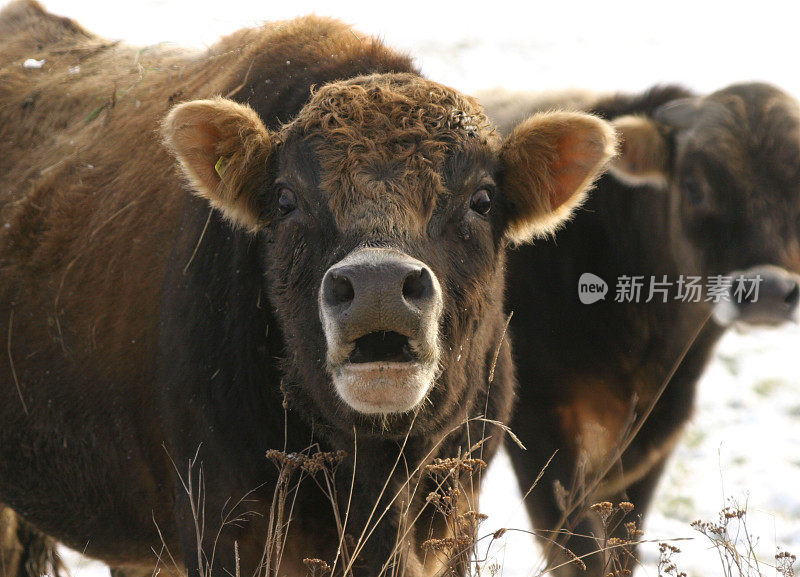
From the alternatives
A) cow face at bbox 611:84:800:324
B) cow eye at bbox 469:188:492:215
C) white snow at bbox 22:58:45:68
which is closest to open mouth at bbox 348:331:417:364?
cow eye at bbox 469:188:492:215

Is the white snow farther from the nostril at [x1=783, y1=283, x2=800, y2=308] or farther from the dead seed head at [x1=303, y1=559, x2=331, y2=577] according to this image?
the nostril at [x1=783, y1=283, x2=800, y2=308]

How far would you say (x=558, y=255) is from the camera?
21.5ft

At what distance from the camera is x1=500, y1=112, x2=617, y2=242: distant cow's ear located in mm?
4043

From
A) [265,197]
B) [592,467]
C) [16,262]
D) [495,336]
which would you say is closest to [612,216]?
[592,467]

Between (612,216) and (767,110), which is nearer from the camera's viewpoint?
(767,110)

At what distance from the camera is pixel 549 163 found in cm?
413

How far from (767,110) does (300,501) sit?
13.0 ft

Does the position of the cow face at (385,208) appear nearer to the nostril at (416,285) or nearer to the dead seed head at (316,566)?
the nostril at (416,285)

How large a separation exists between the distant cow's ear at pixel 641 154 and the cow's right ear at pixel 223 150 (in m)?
2.97

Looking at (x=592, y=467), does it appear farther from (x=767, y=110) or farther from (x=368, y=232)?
(x=368, y=232)

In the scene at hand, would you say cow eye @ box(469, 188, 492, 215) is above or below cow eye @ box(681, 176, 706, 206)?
above

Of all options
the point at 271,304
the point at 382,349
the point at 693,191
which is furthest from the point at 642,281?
the point at 382,349

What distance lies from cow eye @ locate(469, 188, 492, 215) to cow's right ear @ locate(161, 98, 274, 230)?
2.71ft

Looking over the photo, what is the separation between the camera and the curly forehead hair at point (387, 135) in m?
3.66
